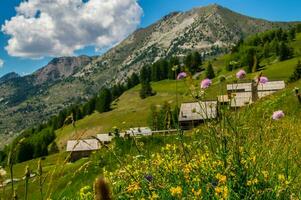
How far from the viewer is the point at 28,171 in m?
3.15

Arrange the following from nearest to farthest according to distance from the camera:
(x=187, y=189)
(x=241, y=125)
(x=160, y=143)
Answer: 1. (x=187, y=189)
2. (x=241, y=125)
3. (x=160, y=143)

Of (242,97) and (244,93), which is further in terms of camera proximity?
(244,93)

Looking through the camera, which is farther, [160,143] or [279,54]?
[279,54]

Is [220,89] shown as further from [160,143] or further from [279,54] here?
[279,54]

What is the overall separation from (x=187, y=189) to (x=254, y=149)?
5.62ft

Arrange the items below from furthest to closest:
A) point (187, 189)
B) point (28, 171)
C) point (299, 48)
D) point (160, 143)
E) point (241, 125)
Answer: point (299, 48), point (160, 143), point (241, 125), point (187, 189), point (28, 171)

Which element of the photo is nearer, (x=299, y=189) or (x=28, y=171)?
(x=28, y=171)

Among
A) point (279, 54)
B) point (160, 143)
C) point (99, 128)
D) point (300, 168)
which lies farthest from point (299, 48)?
point (300, 168)

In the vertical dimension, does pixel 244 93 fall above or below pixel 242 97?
above

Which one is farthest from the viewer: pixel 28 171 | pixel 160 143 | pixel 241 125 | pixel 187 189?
pixel 160 143

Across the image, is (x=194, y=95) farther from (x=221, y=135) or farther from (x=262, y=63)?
(x=262, y=63)

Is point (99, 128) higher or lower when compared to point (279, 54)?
lower

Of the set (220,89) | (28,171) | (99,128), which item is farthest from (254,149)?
(99,128)

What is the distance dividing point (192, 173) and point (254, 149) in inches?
53.2
